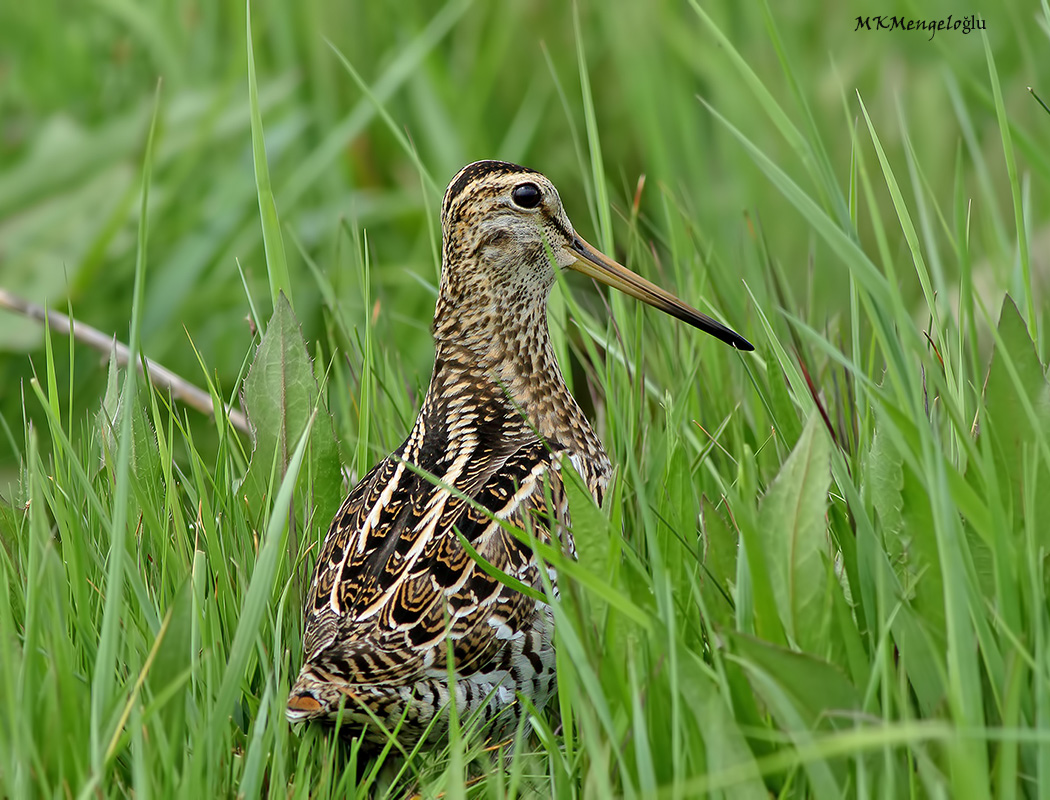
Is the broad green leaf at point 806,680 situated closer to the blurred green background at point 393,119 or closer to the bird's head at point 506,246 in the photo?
the bird's head at point 506,246

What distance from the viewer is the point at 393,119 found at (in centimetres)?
511

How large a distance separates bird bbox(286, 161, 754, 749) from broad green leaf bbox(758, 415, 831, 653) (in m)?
0.31

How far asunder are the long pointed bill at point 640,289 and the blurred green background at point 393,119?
79.2 inches

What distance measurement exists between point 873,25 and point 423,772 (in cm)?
405

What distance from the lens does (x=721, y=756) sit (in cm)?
172

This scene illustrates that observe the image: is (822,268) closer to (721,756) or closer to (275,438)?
(275,438)

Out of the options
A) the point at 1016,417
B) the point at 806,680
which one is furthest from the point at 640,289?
the point at 806,680

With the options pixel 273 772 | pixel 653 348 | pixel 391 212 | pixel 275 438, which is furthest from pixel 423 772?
pixel 391 212

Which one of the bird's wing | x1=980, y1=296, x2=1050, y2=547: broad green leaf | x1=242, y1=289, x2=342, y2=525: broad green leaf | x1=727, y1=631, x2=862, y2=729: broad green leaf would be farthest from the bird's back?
x1=980, y1=296, x2=1050, y2=547: broad green leaf

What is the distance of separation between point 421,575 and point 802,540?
74 cm

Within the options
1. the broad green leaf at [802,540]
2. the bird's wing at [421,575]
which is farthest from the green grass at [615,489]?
the bird's wing at [421,575]

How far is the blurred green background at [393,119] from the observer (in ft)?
16.1

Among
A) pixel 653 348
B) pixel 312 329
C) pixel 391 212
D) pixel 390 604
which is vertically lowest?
pixel 390 604

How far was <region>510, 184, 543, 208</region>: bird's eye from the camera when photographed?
2900mm
